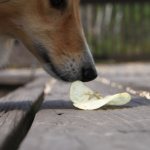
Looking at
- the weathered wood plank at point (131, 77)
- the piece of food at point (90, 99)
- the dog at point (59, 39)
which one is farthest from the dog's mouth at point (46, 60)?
the weathered wood plank at point (131, 77)

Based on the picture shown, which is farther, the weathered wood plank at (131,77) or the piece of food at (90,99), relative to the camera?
the weathered wood plank at (131,77)

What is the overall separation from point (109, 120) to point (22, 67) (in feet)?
22.3

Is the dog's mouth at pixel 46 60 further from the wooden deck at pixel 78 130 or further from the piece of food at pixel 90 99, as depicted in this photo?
the wooden deck at pixel 78 130

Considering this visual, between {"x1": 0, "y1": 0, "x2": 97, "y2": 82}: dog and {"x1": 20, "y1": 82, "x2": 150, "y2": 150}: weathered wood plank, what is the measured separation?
1.96 feet

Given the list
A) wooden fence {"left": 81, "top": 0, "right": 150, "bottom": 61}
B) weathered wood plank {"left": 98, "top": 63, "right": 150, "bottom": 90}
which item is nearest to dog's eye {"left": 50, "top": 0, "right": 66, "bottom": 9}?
weathered wood plank {"left": 98, "top": 63, "right": 150, "bottom": 90}

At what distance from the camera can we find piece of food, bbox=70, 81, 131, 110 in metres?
2.06

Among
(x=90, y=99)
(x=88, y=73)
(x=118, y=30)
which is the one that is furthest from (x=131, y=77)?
(x=118, y=30)

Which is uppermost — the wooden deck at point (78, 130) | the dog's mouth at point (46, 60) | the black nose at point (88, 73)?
the wooden deck at point (78, 130)

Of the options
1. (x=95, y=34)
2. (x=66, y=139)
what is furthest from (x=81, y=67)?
(x=95, y=34)

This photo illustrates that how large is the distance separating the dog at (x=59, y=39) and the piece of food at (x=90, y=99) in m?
0.08

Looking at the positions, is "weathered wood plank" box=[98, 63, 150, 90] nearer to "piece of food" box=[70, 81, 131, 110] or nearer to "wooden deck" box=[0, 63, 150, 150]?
"piece of food" box=[70, 81, 131, 110]

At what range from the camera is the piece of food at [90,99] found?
2061 mm

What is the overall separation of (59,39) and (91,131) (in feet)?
3.90

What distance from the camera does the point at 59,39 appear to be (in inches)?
98.7
